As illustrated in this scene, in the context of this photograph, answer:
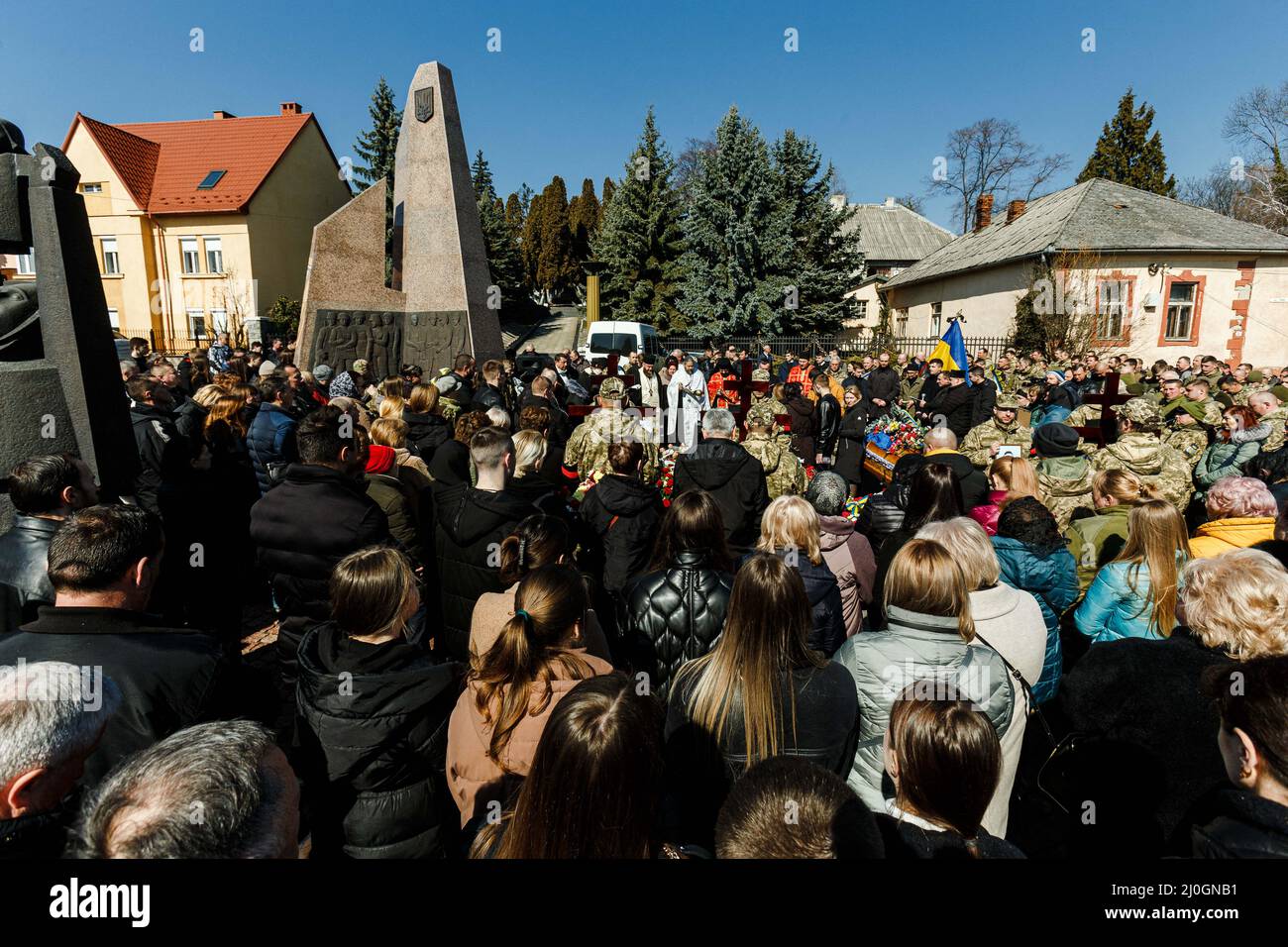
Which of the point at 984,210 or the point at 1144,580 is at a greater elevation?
the point at 984,210

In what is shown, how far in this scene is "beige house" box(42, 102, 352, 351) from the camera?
2988 centimetres

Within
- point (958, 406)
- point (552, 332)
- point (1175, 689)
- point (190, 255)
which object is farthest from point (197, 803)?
point (552, 332)

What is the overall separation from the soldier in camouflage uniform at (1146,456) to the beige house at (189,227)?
102ft

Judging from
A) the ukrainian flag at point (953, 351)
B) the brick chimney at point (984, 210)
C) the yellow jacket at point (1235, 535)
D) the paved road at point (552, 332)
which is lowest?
the yellow jacket at point (1235, 535)

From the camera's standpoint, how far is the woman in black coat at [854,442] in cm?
877

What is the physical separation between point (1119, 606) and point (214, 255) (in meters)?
35.0

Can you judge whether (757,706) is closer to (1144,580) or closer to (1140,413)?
(1144,580)

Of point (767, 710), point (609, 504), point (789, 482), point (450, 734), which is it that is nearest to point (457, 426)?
point (609, 504)

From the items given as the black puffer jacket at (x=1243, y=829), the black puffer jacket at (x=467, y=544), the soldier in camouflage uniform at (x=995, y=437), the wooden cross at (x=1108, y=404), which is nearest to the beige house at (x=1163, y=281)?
the wooden cross at (x=1108, y=404)

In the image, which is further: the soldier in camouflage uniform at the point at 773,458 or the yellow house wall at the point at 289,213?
the yellow house wall at the point at 289,213

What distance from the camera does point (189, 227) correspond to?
30.2 m

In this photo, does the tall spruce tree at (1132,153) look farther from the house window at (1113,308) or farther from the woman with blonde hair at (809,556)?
the woman with blonde hair at (809,556)

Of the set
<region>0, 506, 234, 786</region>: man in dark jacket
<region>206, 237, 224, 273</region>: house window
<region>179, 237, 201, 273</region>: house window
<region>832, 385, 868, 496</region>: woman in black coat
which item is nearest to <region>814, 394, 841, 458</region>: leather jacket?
<region>832, 385, 868, 496</region>: woman in black coat
